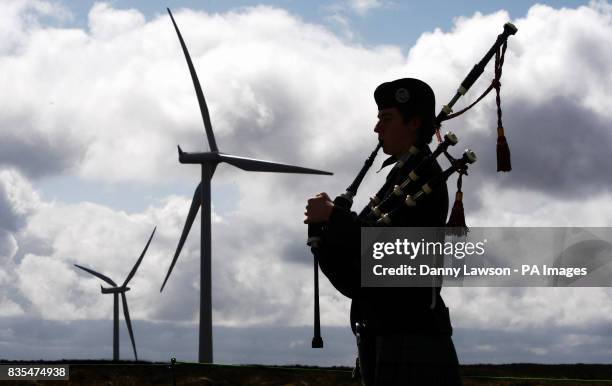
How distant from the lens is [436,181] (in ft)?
22.4

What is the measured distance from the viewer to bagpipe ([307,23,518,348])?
22.3 ft

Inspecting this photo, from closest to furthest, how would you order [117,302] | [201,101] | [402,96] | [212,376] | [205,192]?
[402,96] < [212,376] < [205,192] < [201,101] < [117,302]

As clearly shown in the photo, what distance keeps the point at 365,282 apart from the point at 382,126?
1.33 meters

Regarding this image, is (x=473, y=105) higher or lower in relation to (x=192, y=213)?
lower

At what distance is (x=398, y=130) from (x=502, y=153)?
0.87 meters

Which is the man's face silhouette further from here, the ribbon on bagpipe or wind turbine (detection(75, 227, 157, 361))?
wind turbine (detection(75, 227, 157, 361))

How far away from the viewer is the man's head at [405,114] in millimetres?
7230

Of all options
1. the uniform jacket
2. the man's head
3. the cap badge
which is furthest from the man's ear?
the uniform jacket

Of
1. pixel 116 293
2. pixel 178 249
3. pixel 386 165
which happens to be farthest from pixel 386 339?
pixel 116 293

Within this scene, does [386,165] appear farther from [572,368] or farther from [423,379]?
[572,368]

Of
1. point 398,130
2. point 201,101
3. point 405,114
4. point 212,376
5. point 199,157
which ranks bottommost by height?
point 212,376

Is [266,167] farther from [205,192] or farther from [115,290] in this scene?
[115,290]

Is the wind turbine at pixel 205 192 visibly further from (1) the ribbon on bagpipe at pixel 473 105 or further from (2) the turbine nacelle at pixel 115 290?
(1) the ribbon on bagpipe at pixel 473 105

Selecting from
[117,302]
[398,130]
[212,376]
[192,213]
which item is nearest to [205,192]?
[192,213]
